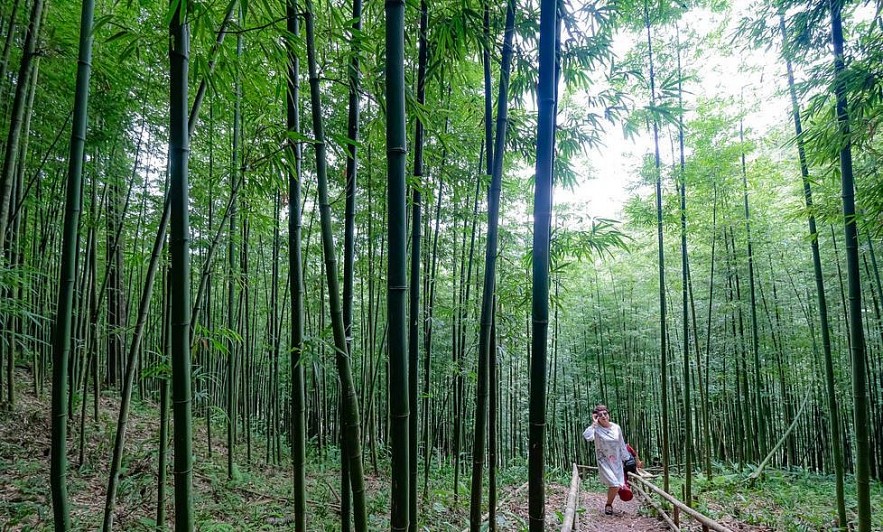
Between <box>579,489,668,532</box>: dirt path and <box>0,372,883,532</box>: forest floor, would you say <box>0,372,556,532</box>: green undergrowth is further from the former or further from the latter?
<box>579,489,668,532</box>: dirt path

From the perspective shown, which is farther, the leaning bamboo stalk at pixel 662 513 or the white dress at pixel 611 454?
the white dress at pixel 611 454

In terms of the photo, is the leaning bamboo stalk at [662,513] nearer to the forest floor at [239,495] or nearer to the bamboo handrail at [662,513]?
the bamboo handrail at [662,513]

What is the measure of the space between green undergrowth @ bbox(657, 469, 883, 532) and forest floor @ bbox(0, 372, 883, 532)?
18 millimetres

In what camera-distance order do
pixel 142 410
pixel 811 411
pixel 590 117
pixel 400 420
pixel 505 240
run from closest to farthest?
pixel 400 420 < pixel 590 117 < pixel 505 240 < pixel 142 410 < pixel 811 411

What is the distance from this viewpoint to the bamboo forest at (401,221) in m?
1.48

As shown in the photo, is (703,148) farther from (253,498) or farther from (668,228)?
(253,498)

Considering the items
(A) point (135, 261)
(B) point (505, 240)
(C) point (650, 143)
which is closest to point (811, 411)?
(C) point (650, 143)

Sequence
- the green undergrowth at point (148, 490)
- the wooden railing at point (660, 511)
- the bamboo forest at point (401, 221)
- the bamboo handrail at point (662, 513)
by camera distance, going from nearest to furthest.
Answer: the bamboo forest at point (401, 221), the wooden railing at point (660, 511), the green undergrowth at point (148, 490), the bamboo handrail at point (662, 513)

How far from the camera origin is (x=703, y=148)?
226 inches

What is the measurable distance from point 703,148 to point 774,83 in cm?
104

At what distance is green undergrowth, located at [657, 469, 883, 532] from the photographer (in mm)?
4465

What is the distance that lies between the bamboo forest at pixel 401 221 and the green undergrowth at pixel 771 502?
63 mm

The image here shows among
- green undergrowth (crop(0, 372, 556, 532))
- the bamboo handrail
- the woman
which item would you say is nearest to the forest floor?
green undergrowth (crop(0, 372, 556, 532))

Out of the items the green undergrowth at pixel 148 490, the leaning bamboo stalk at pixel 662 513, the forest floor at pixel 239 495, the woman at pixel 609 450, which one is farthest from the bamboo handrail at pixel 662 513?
the green undergrowth at pixel 148 490
